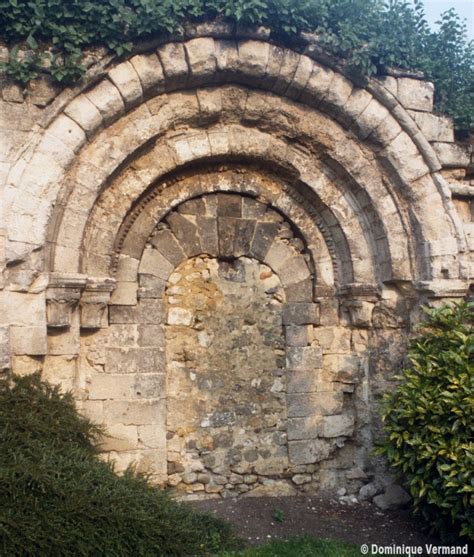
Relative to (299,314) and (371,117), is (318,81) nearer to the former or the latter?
(371,117)

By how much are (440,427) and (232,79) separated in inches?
140

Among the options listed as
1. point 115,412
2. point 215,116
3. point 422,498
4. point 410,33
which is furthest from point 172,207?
point 422,498

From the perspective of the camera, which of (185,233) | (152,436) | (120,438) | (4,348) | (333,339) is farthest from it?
(333,339)

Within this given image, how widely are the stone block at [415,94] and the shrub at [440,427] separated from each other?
2017mm

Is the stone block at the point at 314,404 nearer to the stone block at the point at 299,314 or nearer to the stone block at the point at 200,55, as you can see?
the stone block at the point at 299,314

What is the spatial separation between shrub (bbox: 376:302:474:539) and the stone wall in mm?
716

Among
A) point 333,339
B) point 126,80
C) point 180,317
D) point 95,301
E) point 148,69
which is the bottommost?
A: point 333,339

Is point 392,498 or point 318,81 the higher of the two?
point 318,81

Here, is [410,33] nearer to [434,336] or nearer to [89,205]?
[434,336]

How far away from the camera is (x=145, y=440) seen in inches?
215

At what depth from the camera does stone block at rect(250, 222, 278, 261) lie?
19.8 ft

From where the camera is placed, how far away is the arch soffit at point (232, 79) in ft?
16.1

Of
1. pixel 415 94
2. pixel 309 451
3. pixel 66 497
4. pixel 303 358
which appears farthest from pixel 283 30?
pixel 66 497

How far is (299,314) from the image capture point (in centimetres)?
609
